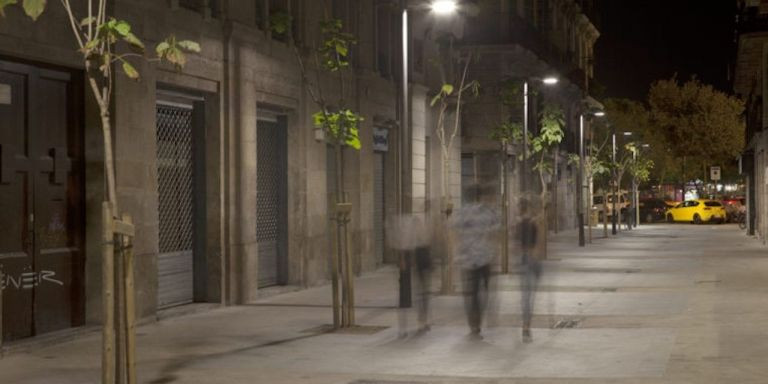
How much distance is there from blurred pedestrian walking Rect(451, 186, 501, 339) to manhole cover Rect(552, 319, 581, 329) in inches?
60.8

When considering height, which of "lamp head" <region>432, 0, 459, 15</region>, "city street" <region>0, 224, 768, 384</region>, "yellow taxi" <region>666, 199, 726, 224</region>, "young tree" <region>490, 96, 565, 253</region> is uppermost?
"lamp head" <region>432, 0, 459, 15</region>

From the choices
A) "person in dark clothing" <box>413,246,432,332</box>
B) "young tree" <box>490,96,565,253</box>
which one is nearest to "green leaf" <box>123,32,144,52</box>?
"person in dark clothing" <box>413,246,432,332</box>

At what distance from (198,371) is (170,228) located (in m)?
6.98

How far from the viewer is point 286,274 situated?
23.3 m

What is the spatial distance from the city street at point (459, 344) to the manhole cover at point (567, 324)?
0.5 inches

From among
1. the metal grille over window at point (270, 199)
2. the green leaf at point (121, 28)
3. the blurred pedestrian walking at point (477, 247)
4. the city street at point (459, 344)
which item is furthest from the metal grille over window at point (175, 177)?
the green leaf at point (121, 28)

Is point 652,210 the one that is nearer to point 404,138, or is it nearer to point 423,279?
point 404,138

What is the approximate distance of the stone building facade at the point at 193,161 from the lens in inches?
592

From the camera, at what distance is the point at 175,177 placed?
19.3m

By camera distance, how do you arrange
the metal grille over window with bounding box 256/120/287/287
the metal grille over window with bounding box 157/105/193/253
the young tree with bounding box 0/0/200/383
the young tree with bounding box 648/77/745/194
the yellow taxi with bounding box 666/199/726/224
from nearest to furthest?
the young tree with bounding box 0/0/200/383 → the metal grille over window with bounding box 157/105/193/253 → the metal grille over window with bounding box 256/120/287/287 → the yellow taxi with bounding box 666/199/726/224 → the young tree with bounding box 648/77/745/194

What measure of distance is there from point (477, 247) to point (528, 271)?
0.88 metres

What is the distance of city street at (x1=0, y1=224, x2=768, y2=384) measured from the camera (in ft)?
39.5

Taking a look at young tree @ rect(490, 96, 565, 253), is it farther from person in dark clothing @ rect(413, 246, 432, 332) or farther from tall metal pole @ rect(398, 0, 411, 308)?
person in dark clothing @ rect(413, 246, 432, 332)

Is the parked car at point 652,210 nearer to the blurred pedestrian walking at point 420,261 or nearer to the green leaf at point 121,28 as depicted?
the blurred pedestrian walking at point 420,261
